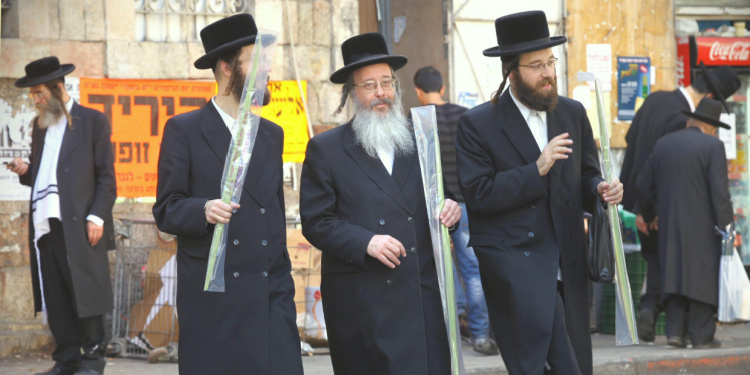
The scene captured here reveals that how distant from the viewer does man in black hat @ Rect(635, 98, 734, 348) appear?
9219mm

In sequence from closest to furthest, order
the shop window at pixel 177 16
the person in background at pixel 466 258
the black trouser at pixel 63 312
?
1. the black trouser at pixel 63 312
2. the person in background at pixel 466 258
3. the shop window at pixel 177 16

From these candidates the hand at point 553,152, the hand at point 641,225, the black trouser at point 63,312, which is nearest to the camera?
the hand at point 553,152

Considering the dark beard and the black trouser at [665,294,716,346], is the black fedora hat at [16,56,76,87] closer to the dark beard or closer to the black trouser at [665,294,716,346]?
the dark beard

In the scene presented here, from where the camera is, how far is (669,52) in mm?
11891

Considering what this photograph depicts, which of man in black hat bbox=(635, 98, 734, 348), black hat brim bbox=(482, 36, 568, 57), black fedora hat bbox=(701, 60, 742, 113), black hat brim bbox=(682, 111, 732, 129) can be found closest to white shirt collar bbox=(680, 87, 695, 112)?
black fedora hat bbox=(701, 60, 742, 113)

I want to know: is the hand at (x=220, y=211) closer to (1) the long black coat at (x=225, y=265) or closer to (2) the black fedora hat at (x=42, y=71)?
(1) the long black coat at (x=225, y=265)

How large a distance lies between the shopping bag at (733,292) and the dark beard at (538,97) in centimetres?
446

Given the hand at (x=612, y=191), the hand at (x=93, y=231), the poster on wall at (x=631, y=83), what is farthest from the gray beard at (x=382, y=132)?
the poster on wall at (x=631, y=83)

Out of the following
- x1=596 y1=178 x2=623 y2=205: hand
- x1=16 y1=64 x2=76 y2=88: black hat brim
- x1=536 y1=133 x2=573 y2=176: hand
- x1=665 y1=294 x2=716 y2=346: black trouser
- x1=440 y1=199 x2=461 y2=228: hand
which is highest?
x1=16 y1=64 x2=76 y2=88: black hat brim

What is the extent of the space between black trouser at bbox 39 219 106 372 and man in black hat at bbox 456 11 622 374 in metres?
3.37

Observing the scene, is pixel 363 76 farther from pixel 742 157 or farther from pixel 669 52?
pixel 742 157

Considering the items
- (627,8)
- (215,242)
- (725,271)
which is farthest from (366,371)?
(627,8)

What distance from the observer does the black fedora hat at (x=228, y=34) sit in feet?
15.9

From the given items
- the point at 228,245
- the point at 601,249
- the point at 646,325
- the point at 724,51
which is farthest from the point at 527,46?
the point at 724,51
